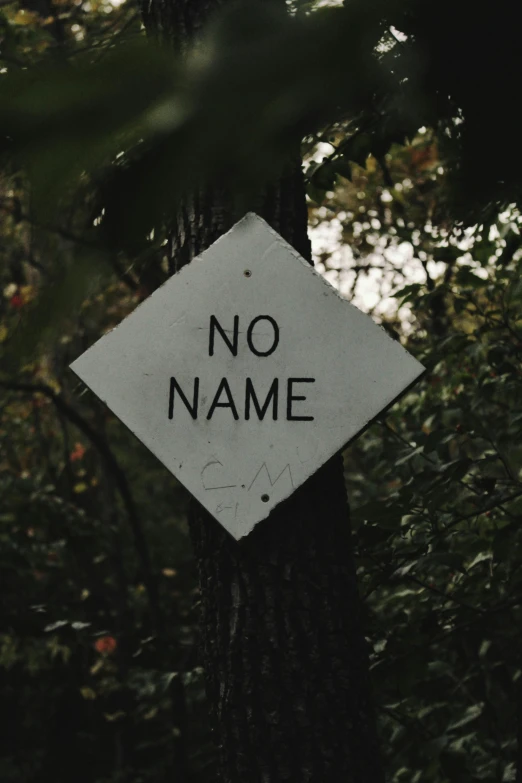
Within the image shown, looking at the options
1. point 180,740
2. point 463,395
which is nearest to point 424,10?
point 463,395

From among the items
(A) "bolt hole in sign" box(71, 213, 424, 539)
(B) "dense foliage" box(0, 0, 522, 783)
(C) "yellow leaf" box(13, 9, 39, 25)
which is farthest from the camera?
(C) "yellow leaf" box(13, 9, 39, 25)

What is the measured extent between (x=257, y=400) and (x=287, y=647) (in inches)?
15.3

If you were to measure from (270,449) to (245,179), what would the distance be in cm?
100

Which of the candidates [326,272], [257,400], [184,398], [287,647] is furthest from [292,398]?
[326,272]

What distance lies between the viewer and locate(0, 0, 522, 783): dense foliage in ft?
1.59

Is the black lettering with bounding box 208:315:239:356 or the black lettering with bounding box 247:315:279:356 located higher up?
the black lettering with bounding box 208:315:239:356

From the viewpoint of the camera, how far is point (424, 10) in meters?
0.48

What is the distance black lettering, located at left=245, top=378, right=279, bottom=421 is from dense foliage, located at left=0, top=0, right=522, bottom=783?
0.36 meters

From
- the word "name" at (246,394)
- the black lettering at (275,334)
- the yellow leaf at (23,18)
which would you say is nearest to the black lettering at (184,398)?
the word "name" at (246,394)

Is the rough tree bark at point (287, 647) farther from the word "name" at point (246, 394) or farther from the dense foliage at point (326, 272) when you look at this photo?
the dense foliage at point (326, 272)

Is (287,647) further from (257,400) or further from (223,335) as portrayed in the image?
(223,335)

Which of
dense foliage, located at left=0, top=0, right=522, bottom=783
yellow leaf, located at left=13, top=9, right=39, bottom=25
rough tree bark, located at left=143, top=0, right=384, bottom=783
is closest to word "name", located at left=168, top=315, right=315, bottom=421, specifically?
rough tree bark, located at left=143, top=0, right=384, bottom=783

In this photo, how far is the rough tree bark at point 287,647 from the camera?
4.99 feet

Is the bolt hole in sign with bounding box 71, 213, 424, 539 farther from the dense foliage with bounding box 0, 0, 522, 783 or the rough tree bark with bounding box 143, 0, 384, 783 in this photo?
the dense foliage with bounding box 0, 0, 522, 783
